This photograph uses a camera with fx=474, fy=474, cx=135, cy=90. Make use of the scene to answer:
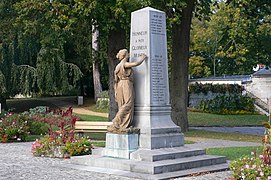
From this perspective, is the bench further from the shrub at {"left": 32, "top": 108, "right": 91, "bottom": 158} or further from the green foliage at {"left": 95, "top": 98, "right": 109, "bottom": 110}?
the green foliage at {"left": 95, "top": 98, "right": 109, "bottom": 110}

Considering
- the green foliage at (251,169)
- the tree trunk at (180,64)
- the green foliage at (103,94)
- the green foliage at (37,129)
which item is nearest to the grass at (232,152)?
the green foliage at (251,169)

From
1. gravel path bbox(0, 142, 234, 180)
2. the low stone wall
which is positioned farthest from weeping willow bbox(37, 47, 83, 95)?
gravel path bbox(0, 142, 234, 180)

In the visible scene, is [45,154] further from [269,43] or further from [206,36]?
[206,36]

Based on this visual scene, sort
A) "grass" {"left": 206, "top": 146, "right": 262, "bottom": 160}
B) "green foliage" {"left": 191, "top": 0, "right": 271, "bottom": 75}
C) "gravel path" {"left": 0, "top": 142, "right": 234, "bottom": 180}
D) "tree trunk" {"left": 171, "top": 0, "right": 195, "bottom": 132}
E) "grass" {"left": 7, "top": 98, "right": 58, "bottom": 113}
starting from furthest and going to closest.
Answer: "grass" {"left": 7, "top": 98, "right": 58, "bottom": 113} < "green foliage" {"left": 191, "top": 0, "right": 271, "bottom": 75} < "tree trunk" {"left": 171, "top": 0, "right": 195, "bottom": 132} < "grass" {"left": 206, "top": 146, "right": 262, "bottom": 160} < "gravel path" {"left": 0, "top": 142, "right": 234, "bottom": 180}

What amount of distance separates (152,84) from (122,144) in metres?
1.64

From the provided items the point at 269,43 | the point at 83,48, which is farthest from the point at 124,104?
the point at 83,48

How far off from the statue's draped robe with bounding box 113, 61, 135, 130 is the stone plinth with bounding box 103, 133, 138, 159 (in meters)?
0.26

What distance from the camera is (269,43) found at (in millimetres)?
28953

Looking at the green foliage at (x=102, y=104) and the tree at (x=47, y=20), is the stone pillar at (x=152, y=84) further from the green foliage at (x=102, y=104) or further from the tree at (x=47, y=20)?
the green foliage at (x=102, y=104)

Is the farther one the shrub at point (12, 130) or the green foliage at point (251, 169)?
the shrub at point (12, 130)

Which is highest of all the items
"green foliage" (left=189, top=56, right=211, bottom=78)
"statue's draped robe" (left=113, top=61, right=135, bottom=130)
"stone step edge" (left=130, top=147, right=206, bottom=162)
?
"green foliage" (left=189, top=56, right=211, bottom=78)

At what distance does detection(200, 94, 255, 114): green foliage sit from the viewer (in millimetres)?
40062

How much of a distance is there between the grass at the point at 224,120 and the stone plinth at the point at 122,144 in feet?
63.1

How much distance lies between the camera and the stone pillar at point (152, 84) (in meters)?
11.6
